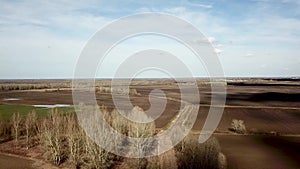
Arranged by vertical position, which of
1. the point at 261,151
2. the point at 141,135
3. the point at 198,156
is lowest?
the point at 261,151

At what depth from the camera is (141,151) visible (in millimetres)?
34938

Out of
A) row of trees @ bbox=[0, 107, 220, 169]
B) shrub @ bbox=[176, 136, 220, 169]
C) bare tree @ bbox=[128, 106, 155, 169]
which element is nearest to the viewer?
shrub @ bbox=[176, 136, 220, 169]

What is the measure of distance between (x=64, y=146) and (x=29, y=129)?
33.1 feet

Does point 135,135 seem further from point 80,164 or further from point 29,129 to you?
point 29,129

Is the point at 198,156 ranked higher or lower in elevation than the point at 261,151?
higher

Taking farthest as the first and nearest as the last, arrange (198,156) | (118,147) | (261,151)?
(261,151) → (118,147) → (198,156)

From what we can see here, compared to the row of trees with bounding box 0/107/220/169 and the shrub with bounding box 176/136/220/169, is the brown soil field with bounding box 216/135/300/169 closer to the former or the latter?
the row of trees with bounding box 0/107/220/169

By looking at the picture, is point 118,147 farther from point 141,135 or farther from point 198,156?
point 198,156

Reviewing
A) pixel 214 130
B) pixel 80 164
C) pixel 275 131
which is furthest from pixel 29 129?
Answer: pixel 275 131

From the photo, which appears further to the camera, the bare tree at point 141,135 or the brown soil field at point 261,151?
the bare tree at point 141,135

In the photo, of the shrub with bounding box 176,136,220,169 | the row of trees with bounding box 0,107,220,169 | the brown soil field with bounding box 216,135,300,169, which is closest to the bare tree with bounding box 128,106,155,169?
the row of trees with bounding box 0,107,220,169

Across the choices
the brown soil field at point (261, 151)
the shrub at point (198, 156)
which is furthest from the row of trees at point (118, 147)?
the brown soil field at point (261, 151)

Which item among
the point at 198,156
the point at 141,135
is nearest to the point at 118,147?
the point at 141,135

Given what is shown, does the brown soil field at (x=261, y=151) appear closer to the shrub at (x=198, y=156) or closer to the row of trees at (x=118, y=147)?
the row of trees at (x=118, y=147)
